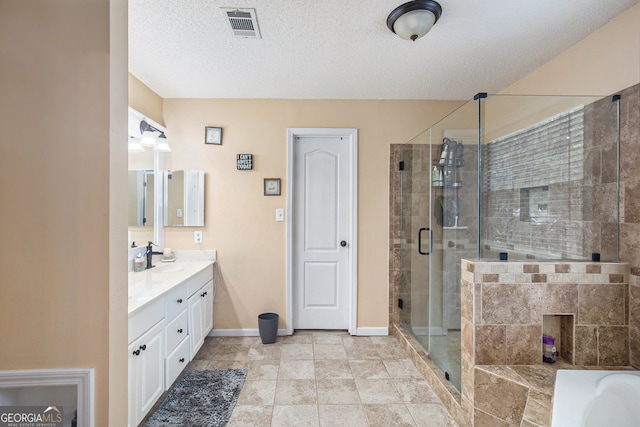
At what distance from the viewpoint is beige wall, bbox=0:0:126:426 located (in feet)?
3.57

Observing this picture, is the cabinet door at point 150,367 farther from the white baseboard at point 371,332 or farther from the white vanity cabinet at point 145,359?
the white baseboard at point 371,332

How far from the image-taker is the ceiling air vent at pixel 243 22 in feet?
5.78

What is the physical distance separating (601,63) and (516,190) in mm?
918

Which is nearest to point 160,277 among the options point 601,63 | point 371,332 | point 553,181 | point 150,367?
point 150,367

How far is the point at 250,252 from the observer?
A: 313 cm

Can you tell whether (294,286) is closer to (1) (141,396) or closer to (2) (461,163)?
(1) (141,396)

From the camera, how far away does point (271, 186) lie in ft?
10.2

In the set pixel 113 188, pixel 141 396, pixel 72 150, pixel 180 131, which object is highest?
pixel 180 131

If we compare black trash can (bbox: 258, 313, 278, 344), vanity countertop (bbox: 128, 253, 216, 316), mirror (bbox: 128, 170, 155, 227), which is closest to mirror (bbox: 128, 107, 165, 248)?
mirror (bbox: 128, 170, 155, 227)

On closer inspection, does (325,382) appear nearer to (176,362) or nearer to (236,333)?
(176,362)

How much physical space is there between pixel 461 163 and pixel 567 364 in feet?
4.70

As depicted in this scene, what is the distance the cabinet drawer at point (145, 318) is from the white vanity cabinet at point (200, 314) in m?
0.56

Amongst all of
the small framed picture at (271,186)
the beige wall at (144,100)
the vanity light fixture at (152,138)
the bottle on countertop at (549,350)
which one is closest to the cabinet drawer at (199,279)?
the small framed picture at (271,186)

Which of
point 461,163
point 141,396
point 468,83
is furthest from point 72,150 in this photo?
point 468,83
